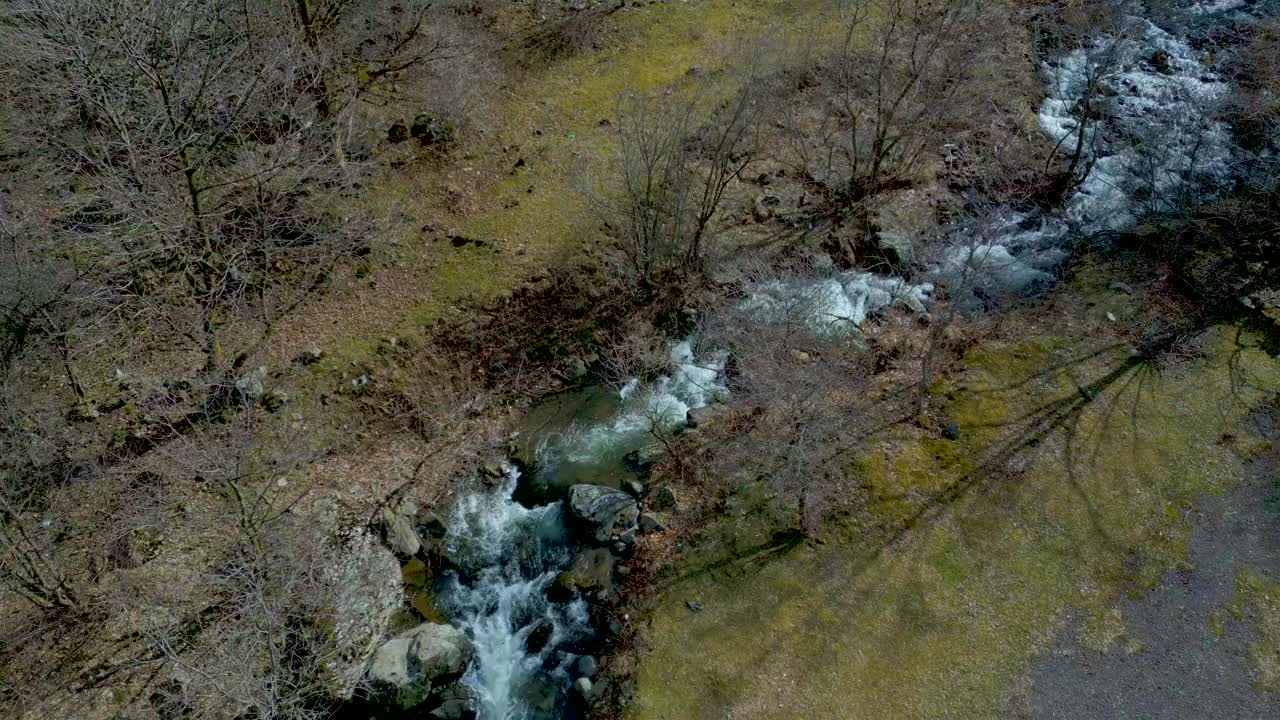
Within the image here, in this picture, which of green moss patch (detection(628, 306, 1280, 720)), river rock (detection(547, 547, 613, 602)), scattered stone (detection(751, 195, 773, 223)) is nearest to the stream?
river rock (detection(547, 547, 613, 602))

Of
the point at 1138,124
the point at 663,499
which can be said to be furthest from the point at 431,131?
the point at 1138,124

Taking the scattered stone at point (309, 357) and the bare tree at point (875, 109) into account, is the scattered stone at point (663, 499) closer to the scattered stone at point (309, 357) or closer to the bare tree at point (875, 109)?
the scattered stone at point (309, 357)

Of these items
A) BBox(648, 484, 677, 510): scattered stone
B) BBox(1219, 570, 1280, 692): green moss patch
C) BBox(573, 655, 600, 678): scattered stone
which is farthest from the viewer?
BBox(648, 484, 677, 510): scattered stone

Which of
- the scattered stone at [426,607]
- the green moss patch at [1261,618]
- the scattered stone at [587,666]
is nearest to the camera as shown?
the green moss patch at [1261,618]

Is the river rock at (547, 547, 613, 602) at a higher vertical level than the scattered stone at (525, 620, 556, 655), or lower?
higher

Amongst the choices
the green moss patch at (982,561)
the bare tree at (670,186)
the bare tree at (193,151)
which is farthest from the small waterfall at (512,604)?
the bare tree at (193,151)

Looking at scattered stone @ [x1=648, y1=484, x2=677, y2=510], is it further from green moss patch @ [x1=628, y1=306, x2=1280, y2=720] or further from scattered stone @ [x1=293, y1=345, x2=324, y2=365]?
scattered stone @ [x1=293, y1=345, x2=324, y2=365]
